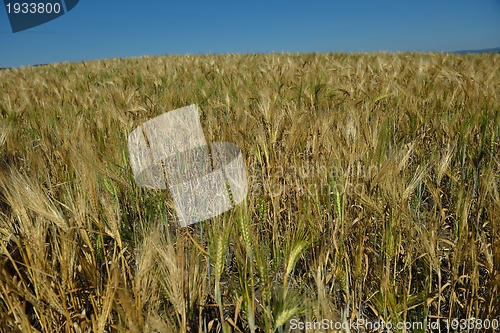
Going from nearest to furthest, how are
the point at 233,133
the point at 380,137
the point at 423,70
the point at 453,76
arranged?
the point at 380,137, the point at 233,133, the point at 453,76, the point at 423,70

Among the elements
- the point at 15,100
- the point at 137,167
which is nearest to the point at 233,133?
the point at 137,167

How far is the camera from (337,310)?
3.43 ft

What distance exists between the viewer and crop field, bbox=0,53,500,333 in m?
0.78

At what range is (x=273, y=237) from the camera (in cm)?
105

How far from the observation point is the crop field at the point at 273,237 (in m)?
0.78

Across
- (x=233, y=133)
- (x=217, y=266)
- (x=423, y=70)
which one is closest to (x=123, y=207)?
(x=233, y=133)

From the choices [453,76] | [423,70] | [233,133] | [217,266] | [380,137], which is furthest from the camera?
[423,70]

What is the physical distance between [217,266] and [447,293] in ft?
2.64

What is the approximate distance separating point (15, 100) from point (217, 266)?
331 cm

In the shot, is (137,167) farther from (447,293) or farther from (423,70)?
(423,70)

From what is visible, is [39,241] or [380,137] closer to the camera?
[39,241]

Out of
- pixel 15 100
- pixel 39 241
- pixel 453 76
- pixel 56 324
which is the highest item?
pixel 15 100

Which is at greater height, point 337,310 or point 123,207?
point 123,207

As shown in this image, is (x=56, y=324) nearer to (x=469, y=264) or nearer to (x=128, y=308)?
(x=128, y=308)
